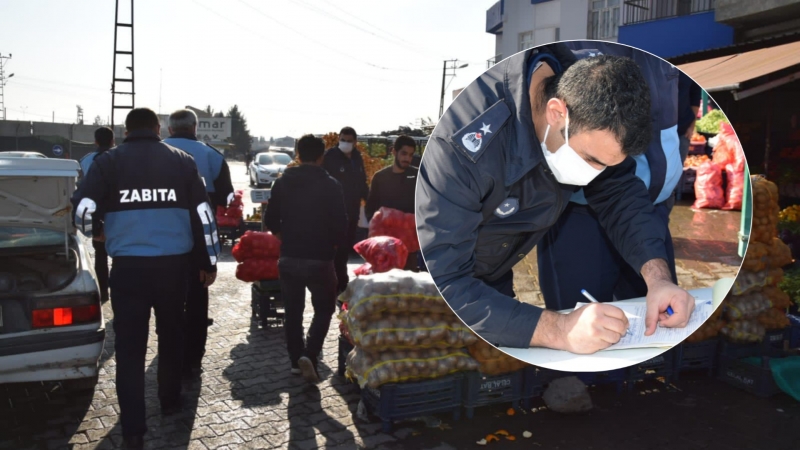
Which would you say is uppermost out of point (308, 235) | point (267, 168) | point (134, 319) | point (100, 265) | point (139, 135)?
point (267, 168)

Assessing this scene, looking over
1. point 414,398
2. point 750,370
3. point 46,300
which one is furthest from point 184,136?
point 750,370

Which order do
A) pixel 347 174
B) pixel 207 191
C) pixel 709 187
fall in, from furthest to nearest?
pixel 347 174
pixel 207 191
pixel 709 187

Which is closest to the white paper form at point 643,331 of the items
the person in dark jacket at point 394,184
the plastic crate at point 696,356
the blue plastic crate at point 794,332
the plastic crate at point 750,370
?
the person in dark jacket at point 394,184

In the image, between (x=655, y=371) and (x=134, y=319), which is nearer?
(x=134, y=319)

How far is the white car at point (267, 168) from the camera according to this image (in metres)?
31.8

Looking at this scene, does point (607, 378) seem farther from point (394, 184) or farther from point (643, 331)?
point (643, 331)

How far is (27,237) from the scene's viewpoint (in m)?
5.47

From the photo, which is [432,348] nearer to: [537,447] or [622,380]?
[537,447]

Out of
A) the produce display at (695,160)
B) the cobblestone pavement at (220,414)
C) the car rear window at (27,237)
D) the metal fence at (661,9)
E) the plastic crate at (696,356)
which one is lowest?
the cobblestone pavement at (220,414)

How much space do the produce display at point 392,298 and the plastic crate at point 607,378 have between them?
137cm

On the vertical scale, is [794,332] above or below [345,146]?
below

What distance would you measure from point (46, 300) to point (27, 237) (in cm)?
143

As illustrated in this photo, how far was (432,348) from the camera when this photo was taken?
4.43 meters

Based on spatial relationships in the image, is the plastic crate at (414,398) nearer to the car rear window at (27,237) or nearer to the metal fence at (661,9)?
the car rear window at (27,237)
